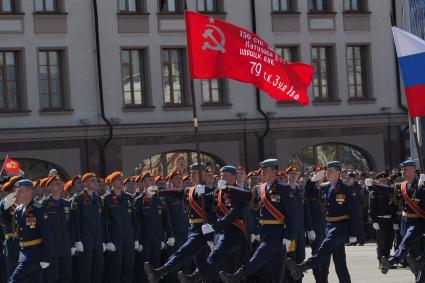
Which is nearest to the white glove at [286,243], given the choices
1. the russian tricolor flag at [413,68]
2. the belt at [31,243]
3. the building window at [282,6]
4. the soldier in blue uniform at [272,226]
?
the soldier in blue uniform at [272,226]

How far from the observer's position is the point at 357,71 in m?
41.3

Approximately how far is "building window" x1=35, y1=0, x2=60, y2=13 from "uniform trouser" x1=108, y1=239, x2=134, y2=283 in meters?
18.2

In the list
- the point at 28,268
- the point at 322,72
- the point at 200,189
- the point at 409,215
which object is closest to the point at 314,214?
the point at 409,215

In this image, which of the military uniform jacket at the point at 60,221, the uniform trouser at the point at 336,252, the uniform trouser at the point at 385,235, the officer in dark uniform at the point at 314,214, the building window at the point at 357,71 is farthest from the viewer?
the building window at the point at 357,71

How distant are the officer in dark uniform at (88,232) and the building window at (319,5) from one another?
2299 cm

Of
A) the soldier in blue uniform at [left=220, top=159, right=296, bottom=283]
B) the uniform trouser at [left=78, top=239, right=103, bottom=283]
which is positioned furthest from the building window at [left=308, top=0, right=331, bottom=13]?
the soldier in blue uniform at [left=220, top=159, right=296, bottom=283]

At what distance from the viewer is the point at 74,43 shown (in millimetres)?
36344

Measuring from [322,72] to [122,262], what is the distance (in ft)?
73.8

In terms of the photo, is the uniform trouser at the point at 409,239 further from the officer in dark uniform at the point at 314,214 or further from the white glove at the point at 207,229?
the white glove at the point at 207,229

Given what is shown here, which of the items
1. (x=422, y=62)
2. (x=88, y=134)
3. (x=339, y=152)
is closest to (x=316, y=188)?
(x=422, y=62)

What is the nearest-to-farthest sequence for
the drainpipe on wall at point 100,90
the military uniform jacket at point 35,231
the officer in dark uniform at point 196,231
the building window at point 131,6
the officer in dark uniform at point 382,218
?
1. the military uniform jacket at point 35,231
2. the officer in dark uniform at point 196,231
3. the officer in dark uniform at point 382,218
4. the drainpipe on wall at point 100,90
5. the building window at point 131,6

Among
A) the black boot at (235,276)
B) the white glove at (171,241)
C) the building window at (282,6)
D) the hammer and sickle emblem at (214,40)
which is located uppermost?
the building window at (282,6)

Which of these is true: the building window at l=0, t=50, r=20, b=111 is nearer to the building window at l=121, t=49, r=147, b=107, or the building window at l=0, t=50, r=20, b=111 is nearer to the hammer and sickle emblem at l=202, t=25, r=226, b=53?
the building window at l=121, t=49, r=147, b=107

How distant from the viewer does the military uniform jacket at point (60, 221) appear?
1553 centimetres
